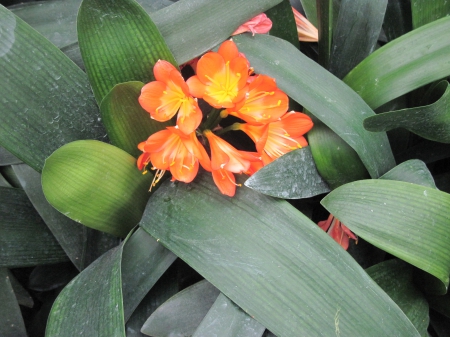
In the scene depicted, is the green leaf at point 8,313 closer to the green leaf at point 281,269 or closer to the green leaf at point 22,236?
the green leaf at point 22,236

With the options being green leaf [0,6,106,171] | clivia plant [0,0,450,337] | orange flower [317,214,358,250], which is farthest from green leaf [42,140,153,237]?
orange flower [317,214,358,250]

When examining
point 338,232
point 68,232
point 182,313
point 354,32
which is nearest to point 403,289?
point 338,232

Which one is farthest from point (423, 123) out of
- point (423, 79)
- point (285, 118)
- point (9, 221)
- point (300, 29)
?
point (9, 221)

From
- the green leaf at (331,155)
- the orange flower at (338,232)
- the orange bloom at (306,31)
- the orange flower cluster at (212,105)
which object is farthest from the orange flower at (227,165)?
the orange bloom at (306,31)

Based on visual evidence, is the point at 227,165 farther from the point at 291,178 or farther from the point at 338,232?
the point at 338,232

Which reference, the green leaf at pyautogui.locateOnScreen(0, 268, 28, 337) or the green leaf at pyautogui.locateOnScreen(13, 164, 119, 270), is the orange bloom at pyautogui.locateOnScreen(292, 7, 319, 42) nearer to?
the green leaf at pyautogui.locateOnScreen(13, 164, 119, 270)

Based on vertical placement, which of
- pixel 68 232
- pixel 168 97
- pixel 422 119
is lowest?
pixel 68 232
